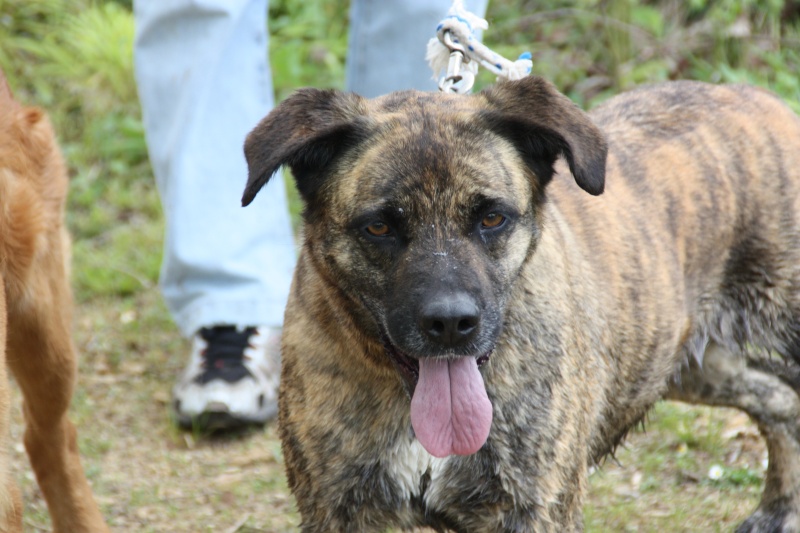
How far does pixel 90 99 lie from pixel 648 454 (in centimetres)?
542

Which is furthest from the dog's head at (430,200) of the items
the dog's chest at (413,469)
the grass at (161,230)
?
the grass at (161,230)

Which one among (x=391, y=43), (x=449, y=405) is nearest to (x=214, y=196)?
(x=391, y=43)

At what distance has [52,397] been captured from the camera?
3.67m

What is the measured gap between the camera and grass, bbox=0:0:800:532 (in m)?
4.36

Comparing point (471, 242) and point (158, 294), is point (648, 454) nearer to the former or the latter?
point (471, 242)

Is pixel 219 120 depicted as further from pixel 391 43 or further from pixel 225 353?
pixel 225 353

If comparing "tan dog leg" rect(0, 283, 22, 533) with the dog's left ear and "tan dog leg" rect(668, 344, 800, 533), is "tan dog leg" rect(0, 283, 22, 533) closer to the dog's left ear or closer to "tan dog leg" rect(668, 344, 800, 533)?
the dog's left ear

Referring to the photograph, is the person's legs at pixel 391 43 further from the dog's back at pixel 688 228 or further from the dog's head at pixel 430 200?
the dog's head at pixel 430 200

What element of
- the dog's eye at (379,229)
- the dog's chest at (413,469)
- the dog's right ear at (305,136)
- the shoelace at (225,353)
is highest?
the dog's right ear at (305,136)

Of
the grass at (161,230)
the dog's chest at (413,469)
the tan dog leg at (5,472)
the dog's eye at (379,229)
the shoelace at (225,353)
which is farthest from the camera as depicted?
the shoelace at (225,353)

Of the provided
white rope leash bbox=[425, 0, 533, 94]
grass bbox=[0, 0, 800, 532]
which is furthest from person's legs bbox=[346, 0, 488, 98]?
grass bbox=[0, 0, 800, 532]

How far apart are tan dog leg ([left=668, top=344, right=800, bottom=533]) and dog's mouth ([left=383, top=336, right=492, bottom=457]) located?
1.63 meters

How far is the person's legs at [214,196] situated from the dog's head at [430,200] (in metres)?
1.75

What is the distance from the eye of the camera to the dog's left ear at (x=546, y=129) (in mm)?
2996
